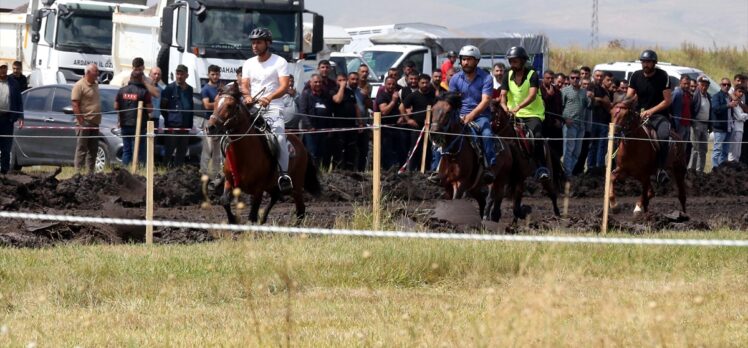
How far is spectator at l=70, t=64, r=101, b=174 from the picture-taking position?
24562 mm

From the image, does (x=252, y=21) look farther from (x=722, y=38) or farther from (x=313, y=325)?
(x=722, y=38)

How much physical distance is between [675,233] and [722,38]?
17334 cm

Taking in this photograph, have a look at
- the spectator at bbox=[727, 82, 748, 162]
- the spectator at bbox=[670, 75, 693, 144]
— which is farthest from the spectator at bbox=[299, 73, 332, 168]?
the spectator at bbox=[727, 82, 748, 162]

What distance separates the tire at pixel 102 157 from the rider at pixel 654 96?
385 inches

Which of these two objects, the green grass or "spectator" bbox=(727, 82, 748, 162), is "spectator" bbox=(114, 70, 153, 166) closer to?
"spectator" bbox=(727, 82, 748, 162)

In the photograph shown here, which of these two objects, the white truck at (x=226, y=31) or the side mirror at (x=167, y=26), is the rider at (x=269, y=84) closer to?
the white truck at (x=226, y=31)

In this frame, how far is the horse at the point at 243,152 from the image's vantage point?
16.6 metres

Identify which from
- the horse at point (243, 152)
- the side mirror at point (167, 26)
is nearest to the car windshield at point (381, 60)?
the side mirror at point (167, 26)

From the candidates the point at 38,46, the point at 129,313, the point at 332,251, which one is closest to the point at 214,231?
the point at 332,251

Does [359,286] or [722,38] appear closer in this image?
[359,286]

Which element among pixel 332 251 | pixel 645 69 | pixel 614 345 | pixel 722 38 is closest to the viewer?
pixel 614 345

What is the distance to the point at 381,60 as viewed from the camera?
3631cm

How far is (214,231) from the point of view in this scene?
1581 centimetres

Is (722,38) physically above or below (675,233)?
above
